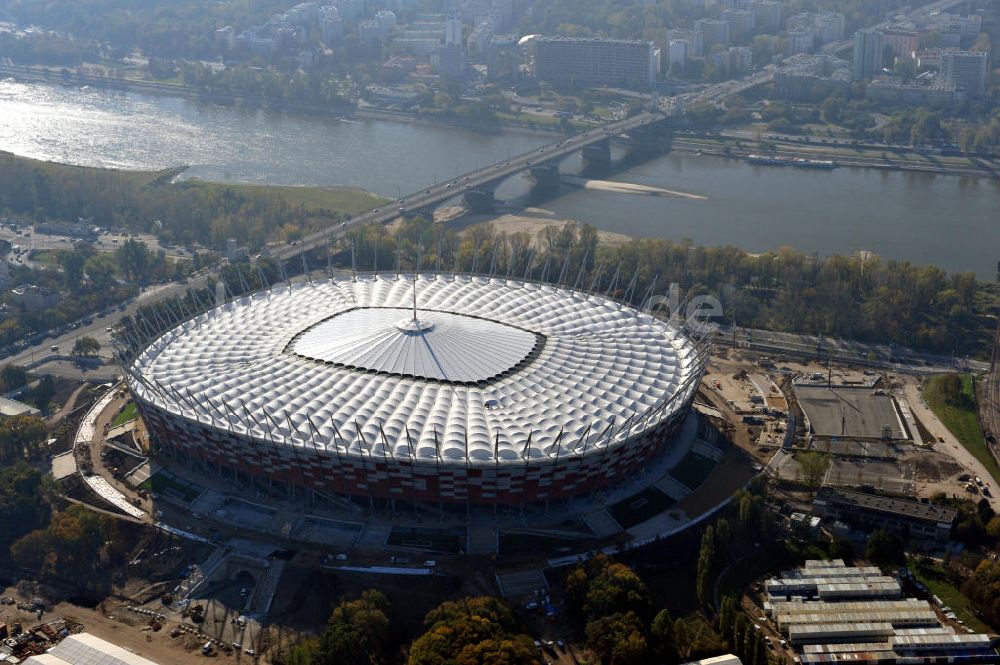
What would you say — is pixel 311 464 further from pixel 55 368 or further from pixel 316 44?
pixel 316 44

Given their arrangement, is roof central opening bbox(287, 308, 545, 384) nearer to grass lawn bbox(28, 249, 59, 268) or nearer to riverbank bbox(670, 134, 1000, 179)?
grass lawn bbox(28, 249, 59, 268)

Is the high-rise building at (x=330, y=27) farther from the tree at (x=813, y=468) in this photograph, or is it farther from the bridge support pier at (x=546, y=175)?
the tree at (x=813, y=468)

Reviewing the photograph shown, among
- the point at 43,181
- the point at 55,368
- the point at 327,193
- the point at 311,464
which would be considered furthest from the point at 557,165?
the point at 311,464

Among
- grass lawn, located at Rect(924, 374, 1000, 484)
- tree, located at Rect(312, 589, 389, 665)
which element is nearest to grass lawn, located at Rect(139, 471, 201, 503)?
tree, located at Rect(312, 589, 389, 665)

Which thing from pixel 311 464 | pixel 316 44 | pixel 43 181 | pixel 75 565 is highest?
pixel 316 44

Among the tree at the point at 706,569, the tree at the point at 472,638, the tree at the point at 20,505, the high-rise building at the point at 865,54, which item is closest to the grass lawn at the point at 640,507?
the tree at the point at 706,569
